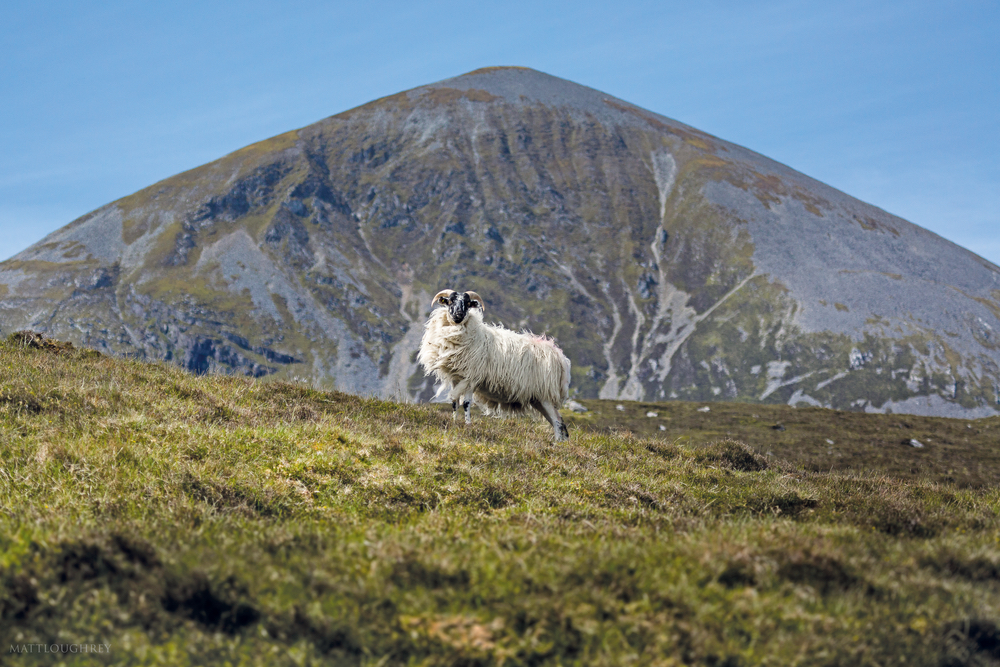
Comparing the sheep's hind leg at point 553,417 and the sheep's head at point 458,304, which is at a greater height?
the sheep's head at point 458,304

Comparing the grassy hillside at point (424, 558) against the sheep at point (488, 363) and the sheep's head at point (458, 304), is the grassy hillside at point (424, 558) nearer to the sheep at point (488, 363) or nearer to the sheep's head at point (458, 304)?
the sheep at point (488, 363)

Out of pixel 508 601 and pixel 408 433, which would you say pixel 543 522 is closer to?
pixel 508 601

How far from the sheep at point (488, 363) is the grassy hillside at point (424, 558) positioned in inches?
293

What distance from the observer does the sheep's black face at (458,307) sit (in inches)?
743

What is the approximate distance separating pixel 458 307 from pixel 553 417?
3918 millimetres

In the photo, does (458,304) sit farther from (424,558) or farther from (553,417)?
(424,558)

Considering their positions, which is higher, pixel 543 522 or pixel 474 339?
pixel 474 339

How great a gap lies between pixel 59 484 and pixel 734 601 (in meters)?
7.22

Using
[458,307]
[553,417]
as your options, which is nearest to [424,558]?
[553,417]

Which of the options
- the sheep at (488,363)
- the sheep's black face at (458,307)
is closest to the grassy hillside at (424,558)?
the sheep at (488,363)

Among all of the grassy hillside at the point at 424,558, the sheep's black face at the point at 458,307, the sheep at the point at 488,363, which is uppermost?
the sheep's black face at the point at 458,307

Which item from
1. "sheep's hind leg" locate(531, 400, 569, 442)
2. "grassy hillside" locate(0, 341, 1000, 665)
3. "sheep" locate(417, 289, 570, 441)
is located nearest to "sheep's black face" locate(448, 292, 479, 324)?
"sheep" locate(417, 289, 570, 441)

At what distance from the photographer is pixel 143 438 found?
32.0 feet

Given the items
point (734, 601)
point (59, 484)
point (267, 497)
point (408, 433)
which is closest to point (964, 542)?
point (734, 601)
